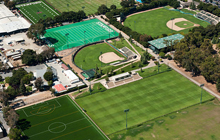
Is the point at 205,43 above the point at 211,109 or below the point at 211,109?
above

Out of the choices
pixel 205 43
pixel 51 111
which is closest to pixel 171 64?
pixel 205 43

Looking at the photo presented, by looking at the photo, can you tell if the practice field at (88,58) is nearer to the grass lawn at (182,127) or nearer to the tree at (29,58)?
the tree at (29,58)

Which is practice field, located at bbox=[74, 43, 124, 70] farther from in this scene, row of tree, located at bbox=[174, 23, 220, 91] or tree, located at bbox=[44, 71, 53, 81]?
row of tree, located at bbox=[174, 23, 220, 91]

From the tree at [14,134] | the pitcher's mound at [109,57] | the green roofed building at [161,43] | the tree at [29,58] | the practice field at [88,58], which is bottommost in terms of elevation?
the pitcher's mound at [109,57]

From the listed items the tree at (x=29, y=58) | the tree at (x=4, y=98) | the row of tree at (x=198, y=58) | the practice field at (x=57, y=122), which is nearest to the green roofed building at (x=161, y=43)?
the row of tree at (x=198, y=58)

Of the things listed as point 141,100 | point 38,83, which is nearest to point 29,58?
point 38,83

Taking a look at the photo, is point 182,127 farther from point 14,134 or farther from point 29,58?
point 29,58

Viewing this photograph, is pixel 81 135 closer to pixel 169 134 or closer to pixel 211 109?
pixel 169 134
